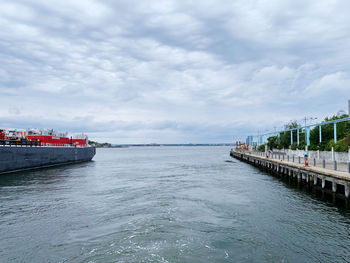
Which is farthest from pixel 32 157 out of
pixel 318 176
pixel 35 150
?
pixel 318 176

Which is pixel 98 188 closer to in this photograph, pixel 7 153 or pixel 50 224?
pixel 50 224

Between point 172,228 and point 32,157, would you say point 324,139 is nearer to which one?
point 172,228

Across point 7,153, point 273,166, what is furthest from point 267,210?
point 7,153

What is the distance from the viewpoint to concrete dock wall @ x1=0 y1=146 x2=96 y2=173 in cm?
3873

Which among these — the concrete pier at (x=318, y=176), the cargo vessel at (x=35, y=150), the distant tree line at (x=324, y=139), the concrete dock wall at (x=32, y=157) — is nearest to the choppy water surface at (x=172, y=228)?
the concrete pier at (x=318, y=176)

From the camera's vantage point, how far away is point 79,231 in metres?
13.7

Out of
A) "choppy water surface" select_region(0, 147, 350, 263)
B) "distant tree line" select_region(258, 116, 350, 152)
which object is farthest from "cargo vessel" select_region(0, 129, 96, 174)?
"distant tree line" select_region(258, 116, 350, 152)

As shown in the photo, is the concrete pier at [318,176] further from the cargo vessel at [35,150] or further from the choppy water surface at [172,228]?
the cargo vessel at [35,150]

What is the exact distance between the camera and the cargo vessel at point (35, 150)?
39688 millimetres

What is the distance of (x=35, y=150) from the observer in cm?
4603

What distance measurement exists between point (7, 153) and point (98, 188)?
2120 centimetres

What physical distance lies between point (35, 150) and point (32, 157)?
1.45m

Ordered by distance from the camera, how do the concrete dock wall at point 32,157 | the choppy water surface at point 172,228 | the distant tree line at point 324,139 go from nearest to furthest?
the choppy water surface at point 172,228
the distant tree line at point 324,139
the concrete dock wall at point 32,157

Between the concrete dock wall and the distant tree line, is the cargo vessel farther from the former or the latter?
the distant tree line
